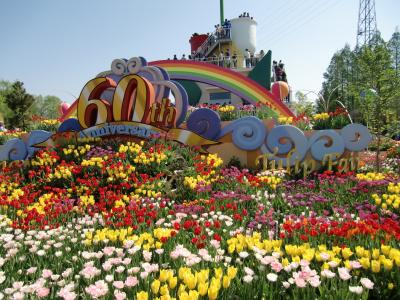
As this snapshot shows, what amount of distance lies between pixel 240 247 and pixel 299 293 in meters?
0.74

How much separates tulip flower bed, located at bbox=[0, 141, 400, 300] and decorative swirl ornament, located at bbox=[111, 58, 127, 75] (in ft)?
14.0

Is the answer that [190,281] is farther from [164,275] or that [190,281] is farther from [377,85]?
[377,85]

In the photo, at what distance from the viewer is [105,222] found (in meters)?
4.35

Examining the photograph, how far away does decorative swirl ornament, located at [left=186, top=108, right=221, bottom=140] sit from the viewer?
33.0ft

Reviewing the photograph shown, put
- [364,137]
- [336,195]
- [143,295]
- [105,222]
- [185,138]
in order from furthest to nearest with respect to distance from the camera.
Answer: [185,138] → [364,137] → [336,195] → [105,222] → [143,295]

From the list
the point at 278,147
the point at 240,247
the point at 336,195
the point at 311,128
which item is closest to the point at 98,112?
the point at 278,147

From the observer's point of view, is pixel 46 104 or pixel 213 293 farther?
pixel 46 104

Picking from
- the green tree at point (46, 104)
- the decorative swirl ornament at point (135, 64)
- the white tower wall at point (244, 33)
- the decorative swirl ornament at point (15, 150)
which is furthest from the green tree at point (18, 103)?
the decorative swirl ornament at point (135, 64)

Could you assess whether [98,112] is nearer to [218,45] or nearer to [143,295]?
[143,295]

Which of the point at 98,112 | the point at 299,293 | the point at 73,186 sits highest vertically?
the point at 98,112

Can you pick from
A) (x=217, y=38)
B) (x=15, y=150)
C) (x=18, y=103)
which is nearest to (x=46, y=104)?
(x=18, y=103)

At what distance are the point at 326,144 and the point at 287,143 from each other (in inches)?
37.3

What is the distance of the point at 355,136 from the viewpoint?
28.8ft

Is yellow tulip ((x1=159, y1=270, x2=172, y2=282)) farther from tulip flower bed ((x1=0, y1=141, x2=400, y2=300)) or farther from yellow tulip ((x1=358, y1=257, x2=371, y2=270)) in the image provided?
yellow tulip ((x1=358, y1=257, x2=371, y2=270))
